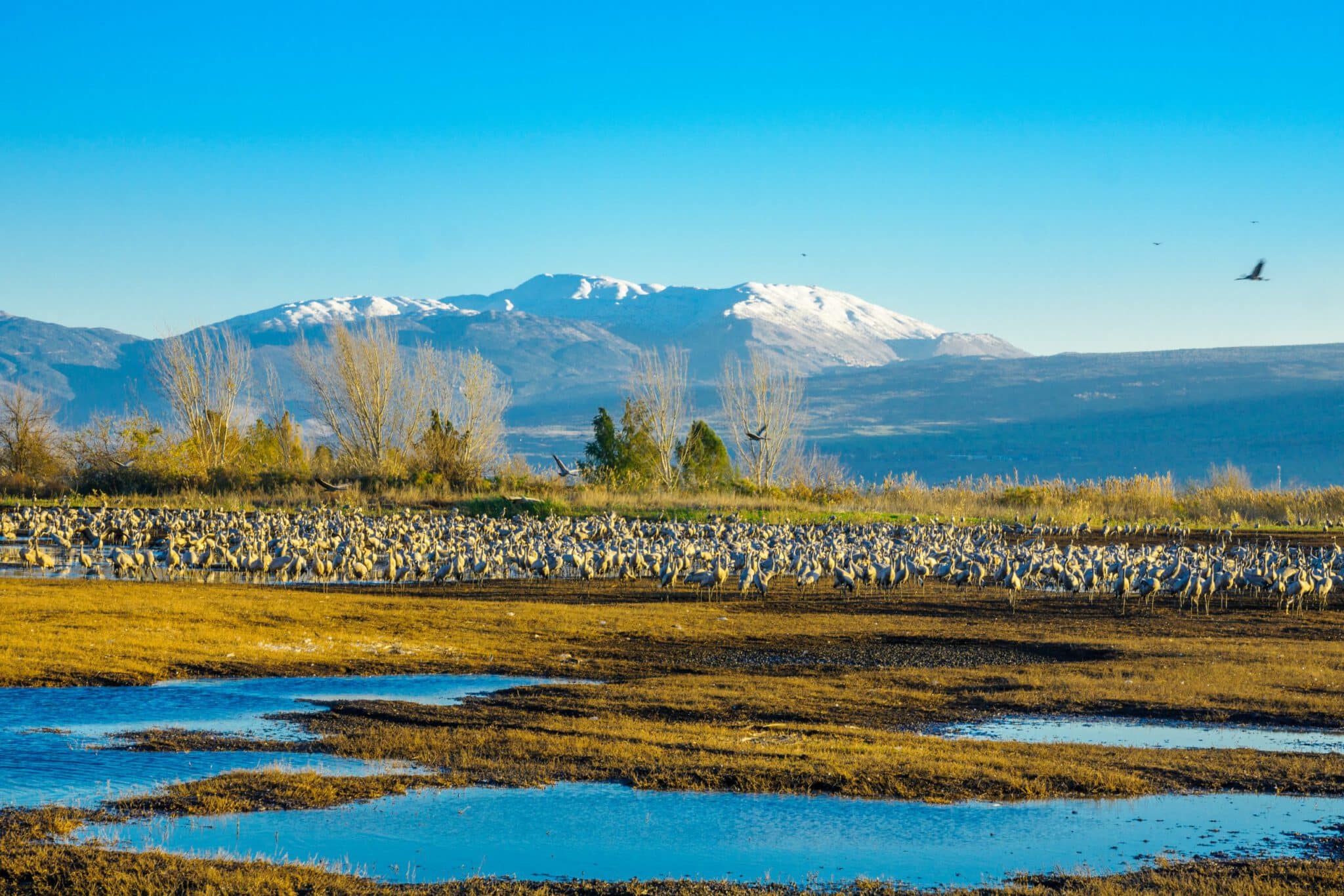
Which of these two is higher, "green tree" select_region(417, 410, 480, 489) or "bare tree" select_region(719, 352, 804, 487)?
"bare tree" select_region(719, 352, 804, 487)

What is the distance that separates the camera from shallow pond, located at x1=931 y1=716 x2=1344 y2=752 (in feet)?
30.2

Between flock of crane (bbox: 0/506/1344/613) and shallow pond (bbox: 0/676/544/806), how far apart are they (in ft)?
29.0

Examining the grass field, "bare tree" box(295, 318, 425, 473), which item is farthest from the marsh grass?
"bare tree" box(295, 318, 425, 473)

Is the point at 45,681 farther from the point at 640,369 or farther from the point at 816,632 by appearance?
the point at 640,369

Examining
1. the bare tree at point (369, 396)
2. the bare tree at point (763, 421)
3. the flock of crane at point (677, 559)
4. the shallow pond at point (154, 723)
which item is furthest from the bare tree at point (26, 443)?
the shallow pond at point (154, 723)

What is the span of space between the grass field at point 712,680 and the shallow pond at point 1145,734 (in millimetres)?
323

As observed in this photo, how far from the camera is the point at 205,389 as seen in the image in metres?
47.2

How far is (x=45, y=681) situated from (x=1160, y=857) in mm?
8876

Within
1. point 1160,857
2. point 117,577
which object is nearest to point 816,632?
point 1160,857

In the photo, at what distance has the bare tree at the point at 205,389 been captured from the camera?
153ft

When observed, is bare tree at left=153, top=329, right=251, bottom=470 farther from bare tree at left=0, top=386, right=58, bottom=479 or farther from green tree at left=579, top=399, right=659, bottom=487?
green tree at left=579, top=399, right=659, bottom=487

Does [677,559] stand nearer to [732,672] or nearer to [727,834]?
[732,672]

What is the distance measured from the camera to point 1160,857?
6566 mm

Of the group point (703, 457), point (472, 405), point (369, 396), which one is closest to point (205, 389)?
point (369, 396)
